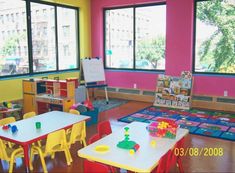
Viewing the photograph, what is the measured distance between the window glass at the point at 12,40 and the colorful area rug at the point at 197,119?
2.80 meters

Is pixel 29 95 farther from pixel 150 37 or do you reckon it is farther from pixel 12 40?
pixel 150 37

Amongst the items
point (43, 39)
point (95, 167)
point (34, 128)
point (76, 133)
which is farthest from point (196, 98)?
point (95, 167)

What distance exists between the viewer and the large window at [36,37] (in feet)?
19.5

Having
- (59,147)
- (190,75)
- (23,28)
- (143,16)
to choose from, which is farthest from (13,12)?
(190,75)

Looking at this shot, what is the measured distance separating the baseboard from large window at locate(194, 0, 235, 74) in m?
0.67

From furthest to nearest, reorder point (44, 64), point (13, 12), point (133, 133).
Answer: point (44, 64)
point (13, 12)
point (133, 133)

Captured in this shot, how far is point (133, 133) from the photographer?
2859 mm

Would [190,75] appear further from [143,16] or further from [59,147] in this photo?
[59,147]

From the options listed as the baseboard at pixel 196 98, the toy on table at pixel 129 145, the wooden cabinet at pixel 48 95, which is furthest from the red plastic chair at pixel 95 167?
the baseboard at pixel 196 98

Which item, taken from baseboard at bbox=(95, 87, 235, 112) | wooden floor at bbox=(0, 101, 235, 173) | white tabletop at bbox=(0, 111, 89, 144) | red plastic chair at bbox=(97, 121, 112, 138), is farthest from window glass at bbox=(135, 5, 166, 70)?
red plastic chair at bbox=(97, 121, 112, 138)

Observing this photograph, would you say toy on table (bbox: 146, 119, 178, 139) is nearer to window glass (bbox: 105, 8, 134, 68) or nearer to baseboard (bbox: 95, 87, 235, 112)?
baseboard (bbox: 95, 87, 235, 112)

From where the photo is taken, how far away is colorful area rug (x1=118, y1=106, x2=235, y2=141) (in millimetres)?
4607

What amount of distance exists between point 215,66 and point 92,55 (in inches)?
144

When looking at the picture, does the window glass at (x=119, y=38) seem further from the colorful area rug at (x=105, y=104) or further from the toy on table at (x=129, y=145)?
the toy on table at (x=129, y=145)
